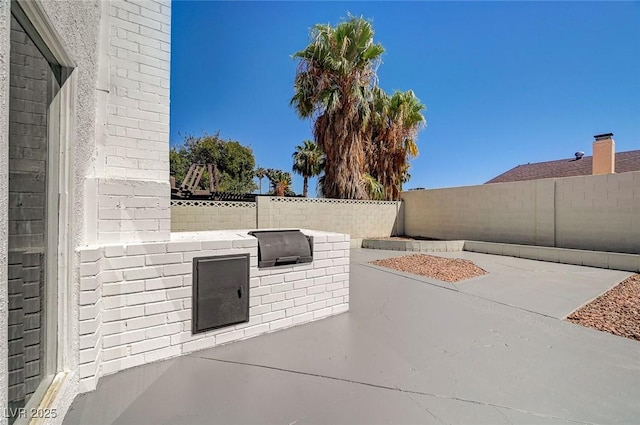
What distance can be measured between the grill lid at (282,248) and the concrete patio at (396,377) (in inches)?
31.9

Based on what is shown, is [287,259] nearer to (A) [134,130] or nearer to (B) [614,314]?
(A) [134,130]

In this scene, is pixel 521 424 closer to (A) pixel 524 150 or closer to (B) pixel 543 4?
(B) pixel 543 4

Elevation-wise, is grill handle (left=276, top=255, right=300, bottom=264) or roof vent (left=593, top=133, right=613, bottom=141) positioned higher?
roof vent (left=593, top=133, right=613, bottom=141)

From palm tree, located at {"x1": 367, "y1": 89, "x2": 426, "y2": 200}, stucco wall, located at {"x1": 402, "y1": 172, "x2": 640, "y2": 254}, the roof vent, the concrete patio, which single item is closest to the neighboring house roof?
the roof vent

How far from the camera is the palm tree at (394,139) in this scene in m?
13.2

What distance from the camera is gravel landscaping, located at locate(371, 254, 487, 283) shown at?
19.6 feet

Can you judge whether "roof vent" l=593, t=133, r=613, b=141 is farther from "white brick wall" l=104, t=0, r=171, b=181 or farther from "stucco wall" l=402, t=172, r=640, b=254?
"white brick wall" l=104, t=0, r=171, b=181

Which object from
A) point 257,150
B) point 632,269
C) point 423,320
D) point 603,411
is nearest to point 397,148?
point 632,269

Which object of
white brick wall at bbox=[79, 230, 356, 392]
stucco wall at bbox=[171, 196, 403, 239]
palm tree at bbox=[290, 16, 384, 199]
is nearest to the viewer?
white brick wall at bbox=[79, 230, 356, 392]

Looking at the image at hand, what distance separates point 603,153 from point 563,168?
7.29 metres

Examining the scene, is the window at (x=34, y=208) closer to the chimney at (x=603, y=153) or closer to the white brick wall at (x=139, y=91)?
the white brick wall at (x=139, y=91)

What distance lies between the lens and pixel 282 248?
3021 mm

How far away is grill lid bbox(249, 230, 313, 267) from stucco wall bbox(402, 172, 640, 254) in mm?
9812

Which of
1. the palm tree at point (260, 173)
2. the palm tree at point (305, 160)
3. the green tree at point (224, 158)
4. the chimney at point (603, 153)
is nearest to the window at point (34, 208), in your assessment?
the chimney at point (603, 153)
